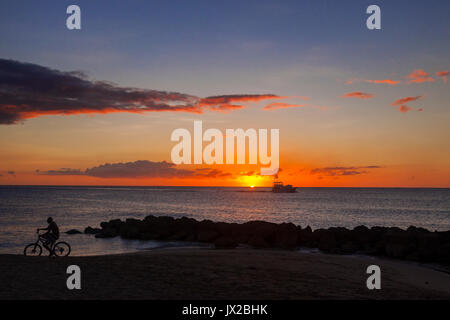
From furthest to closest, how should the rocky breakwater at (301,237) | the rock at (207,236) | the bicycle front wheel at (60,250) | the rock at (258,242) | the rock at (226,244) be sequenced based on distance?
the rock at (207,236) < the rock at (258,242) < the rock at (226,244) < the rocky breakwater at (301,237) < the bicycle front wheel at (60,250)

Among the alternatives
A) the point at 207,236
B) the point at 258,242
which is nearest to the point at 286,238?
the point at 258,242

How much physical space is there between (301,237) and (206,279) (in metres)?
17.7

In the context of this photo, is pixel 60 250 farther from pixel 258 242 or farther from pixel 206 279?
pixel 258 242

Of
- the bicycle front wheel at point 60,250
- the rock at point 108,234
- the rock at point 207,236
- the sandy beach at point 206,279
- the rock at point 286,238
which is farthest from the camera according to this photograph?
the rock at point 108,234

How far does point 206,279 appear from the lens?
43.8 feet

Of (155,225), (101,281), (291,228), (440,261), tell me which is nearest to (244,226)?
(291,228)

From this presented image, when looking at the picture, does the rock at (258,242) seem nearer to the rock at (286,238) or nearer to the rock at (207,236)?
the rock at (286,238)

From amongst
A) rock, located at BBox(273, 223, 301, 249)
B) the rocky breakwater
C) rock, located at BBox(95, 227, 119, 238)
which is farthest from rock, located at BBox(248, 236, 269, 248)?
rock, located at BBox(95, 227, 119, 238)

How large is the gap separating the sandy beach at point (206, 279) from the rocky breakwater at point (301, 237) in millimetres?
6164

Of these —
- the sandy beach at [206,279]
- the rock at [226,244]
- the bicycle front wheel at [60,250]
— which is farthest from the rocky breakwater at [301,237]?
the bicycle front wheel at [60,250]

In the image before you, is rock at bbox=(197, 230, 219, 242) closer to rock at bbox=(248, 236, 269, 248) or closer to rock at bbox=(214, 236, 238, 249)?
rock at bbox=(214, 236, 238, 249)

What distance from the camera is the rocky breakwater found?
81.3 feet

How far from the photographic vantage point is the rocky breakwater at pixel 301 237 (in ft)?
81.3

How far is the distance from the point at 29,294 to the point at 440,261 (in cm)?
2186
